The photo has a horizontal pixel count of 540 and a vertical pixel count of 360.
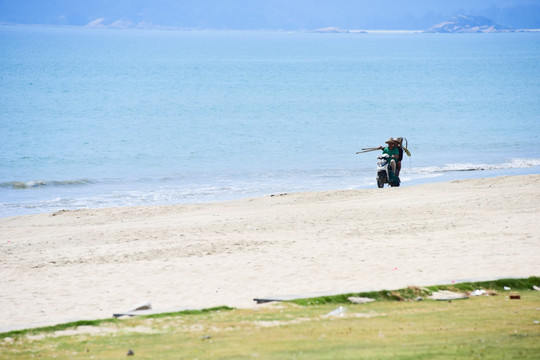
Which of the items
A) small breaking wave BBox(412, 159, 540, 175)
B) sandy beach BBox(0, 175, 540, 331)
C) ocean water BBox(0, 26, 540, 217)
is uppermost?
ocean water BBox(0, 26, 540, 217)

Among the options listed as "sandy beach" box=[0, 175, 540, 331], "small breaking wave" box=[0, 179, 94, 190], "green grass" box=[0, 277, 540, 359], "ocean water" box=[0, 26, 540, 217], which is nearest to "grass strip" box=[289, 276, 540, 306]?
"green grass" box=[0, 277, 540, 359]

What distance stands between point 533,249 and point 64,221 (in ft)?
43.5

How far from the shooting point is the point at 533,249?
1498 centimetres

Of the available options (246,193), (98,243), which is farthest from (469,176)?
(98,243)

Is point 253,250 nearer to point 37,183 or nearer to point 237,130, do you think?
point 37,183

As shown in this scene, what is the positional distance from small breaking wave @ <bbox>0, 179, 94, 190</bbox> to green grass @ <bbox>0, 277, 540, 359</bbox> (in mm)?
21934

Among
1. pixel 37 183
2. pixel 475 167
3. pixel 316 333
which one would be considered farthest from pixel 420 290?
pixel 475 167

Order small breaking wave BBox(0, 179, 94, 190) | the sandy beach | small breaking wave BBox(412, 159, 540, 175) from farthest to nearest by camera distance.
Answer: small breaking wave BBox(412, 159, 540, 175) < small breaking wave BBox(0, 179, 94, 190) < the sandy beach

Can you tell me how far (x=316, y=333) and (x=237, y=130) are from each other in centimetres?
4310

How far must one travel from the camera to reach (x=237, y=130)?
52.0 meters

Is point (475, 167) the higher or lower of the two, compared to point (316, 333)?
higher

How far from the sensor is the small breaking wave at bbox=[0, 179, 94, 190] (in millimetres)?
30828

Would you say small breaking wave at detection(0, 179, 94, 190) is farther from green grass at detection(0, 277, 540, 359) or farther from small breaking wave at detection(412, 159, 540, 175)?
green grass at detection(0, 277, 540, 359)

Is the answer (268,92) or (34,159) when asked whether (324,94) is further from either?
(34,159)
